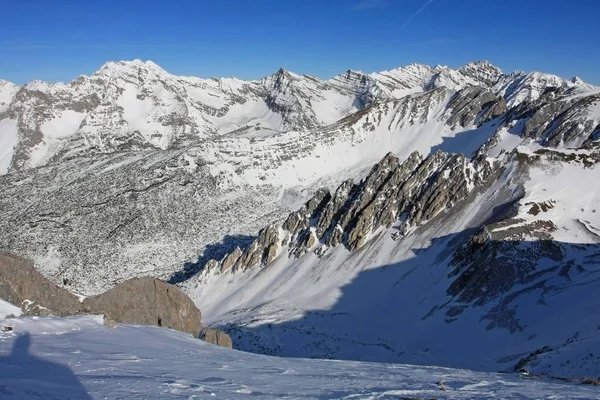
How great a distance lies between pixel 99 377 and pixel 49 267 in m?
→ 81.7

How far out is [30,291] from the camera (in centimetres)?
2288

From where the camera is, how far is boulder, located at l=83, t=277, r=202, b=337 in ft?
89.5

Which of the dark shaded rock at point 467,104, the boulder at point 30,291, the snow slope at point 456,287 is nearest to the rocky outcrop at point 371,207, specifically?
the snow slope at point 456,287

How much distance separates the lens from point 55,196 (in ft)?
349

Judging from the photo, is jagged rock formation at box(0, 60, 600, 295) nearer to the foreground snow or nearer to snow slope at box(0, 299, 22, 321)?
the foreground snow

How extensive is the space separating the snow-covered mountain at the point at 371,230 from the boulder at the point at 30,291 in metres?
26.8

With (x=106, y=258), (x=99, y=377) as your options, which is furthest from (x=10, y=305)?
(x=106, y=258)

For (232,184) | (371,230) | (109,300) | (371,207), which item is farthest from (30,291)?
(232,184)

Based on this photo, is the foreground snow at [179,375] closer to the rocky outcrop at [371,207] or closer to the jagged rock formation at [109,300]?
the jagged rock formation at [109,300]

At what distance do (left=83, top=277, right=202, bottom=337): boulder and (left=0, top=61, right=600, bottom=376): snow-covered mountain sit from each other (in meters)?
21.4

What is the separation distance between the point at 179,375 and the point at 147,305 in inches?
665

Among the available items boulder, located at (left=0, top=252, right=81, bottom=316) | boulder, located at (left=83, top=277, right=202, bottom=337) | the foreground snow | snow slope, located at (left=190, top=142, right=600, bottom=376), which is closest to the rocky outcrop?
snow slope, located at (left=190, top=142, right=600, bottom=376)

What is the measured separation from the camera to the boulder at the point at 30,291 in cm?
2167

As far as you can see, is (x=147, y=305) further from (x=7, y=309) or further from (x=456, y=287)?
(x=456, y=287)
